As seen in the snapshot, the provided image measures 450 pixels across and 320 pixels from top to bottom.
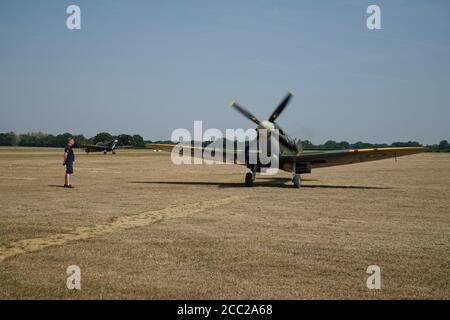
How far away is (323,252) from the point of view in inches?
291

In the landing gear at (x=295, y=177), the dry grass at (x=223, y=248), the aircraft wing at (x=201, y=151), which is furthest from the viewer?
the aircraft wing at (x=201, y=151)

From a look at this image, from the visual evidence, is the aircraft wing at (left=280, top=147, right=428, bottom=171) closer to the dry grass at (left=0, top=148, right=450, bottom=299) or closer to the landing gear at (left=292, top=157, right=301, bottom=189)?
the landing gear at (left=292, top=157, right=301, bottom=189)

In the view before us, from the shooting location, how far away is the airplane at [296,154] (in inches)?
770

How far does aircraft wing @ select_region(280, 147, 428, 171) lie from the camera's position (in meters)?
19.7

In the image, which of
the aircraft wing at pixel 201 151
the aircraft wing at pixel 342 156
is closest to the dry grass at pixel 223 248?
the aircraft wing at pixel 342 156

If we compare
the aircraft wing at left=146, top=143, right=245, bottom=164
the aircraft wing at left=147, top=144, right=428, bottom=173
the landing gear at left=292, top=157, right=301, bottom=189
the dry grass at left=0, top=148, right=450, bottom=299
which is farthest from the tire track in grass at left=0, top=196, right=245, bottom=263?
the aircraft wing at left=147, top=144, right=428, bottom=173

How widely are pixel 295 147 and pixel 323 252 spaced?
13545 mm

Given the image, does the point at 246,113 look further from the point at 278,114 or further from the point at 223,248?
the point at 223,248

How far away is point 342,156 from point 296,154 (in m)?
2.52

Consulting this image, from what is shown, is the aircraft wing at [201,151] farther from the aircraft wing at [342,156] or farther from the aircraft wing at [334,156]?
the aircraft wing at [342,156]

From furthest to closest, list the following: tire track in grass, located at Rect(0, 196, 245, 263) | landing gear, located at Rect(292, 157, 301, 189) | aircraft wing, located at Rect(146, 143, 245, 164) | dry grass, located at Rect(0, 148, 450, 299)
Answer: aircraft wing, located at Rect(146, 143, 245, 164), landing gear, located at Rect(292, 157, 301, 189), tire track in grass, located at Rect(0, 196, 245, 263), dry grass, located at Rect(0, 148, 450, 299)

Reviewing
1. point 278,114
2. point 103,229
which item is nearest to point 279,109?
point 278,114

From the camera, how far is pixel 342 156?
21078 mm

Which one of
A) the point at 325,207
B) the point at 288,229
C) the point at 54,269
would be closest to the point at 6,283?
the point at 54,269
